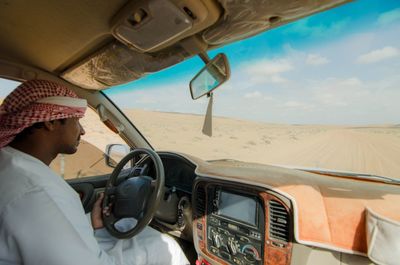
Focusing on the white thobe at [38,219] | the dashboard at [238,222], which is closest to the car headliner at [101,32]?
the white thobe at [38,219]

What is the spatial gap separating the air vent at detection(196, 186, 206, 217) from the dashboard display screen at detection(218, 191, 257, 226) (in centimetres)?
19

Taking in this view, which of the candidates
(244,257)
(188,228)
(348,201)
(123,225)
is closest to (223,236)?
(244,257)

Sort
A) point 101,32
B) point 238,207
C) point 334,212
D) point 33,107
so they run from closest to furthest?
point 33,107
point 334,212
point 101,32
point 238,207

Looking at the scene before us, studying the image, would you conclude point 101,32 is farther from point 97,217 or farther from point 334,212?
point 334,212

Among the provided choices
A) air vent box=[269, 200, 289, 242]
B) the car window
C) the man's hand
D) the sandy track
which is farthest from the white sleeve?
the sandy track

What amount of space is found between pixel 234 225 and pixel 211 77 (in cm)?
120

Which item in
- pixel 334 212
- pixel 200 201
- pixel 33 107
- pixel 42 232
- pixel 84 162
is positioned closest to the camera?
pixel 42 232

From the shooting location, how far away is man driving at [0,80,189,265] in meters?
1.25

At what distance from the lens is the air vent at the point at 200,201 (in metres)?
2.55

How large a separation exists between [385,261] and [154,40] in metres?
1.98

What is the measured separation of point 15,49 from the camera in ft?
8.32

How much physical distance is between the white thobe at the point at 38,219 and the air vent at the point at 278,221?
3.73 ft

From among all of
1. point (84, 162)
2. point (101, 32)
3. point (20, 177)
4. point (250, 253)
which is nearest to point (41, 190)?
point (20, 177)

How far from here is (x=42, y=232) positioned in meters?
1.25
